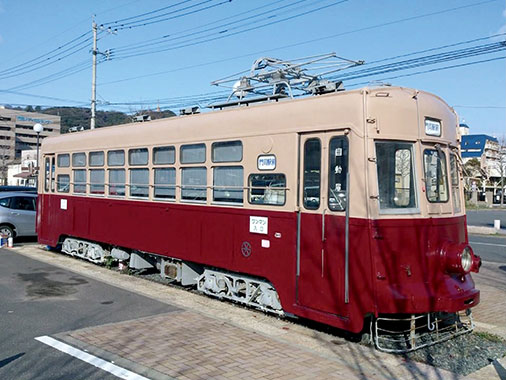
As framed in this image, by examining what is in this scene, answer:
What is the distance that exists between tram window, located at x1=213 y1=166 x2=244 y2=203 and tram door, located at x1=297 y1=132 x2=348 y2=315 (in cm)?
128

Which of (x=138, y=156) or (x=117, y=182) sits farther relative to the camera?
(x=117, y=182)

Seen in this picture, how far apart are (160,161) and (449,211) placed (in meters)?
5.25

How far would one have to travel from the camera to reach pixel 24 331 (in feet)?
23.0

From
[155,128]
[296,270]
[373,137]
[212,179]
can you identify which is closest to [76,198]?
[155,128]

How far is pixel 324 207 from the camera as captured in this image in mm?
6695

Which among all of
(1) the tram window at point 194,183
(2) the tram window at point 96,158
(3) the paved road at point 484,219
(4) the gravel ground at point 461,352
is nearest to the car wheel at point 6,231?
(2) the tram window at point 96,158

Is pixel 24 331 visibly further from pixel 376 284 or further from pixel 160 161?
pixel 376 284

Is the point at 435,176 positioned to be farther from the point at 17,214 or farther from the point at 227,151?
the point at 17,214

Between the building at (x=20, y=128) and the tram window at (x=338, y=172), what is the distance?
11118 centimetres

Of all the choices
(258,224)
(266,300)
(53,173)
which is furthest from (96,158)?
(266,300)

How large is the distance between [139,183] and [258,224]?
3642mm

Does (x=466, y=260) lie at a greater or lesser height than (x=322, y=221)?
lesser

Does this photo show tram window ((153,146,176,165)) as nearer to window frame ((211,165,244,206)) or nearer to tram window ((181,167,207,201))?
tram window ((181,167,207,201))

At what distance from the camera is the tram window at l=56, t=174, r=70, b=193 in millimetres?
13132
